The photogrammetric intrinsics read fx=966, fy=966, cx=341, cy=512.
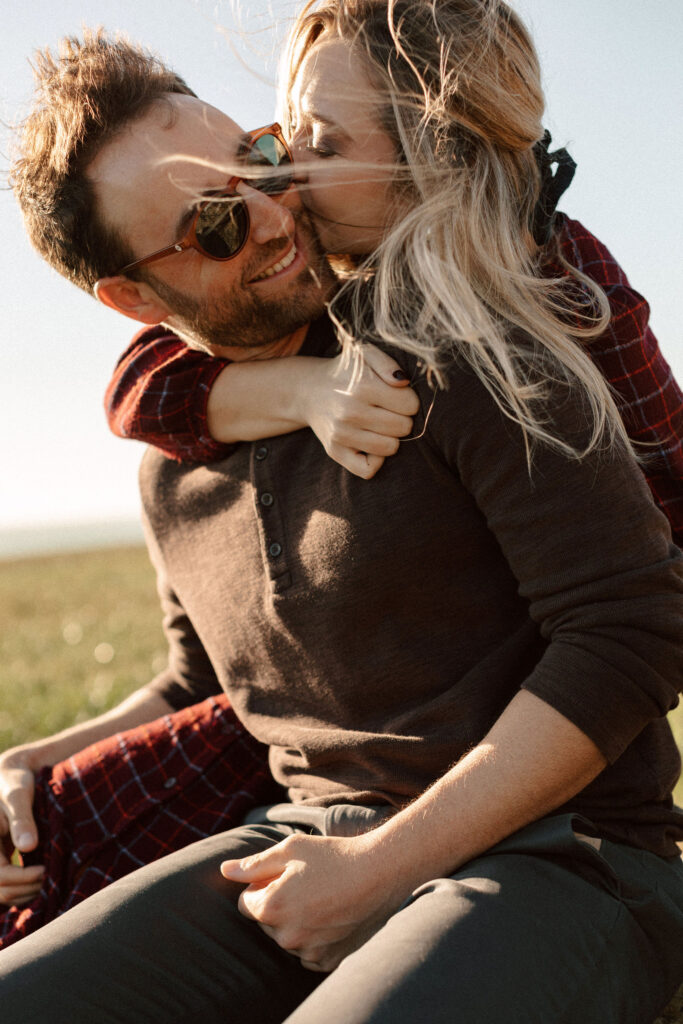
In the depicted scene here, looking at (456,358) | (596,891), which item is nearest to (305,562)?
(456,358)

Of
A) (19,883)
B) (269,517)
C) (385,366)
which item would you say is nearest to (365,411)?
(385,366)

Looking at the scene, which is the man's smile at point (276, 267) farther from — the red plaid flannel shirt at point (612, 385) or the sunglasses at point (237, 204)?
the red plaid flannel shirt at point (612, 385)

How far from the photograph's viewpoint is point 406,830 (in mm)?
1849

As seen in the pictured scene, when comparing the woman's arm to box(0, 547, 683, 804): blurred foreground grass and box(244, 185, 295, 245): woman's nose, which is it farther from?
box(0, 547, 683, 804): blurred foreground grass

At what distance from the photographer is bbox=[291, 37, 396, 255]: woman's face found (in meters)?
2.54

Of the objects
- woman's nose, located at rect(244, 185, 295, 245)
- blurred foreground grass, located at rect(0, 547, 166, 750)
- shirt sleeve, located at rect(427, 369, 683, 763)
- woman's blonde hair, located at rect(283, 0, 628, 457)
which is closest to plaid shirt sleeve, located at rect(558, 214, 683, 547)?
woman's blonde hair, located at rect(283, 0, 628, 457)

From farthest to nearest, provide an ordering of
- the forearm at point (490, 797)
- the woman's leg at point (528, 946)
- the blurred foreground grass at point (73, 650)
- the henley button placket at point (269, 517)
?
1. the blurred foreground grass at point (73, 650)
2. the henley button placket at point (269, 517)
3. the forearm at point (490, 797)
4. the woman's leg at point (528, 946)

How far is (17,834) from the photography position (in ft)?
8.41

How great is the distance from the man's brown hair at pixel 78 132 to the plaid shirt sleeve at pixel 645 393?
52.5 inches

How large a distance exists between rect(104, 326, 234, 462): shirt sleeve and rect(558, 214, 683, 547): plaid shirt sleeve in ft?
3.32

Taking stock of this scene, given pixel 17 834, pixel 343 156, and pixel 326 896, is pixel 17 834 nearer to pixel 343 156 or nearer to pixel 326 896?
pixel 326 896

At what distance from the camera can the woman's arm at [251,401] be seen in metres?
2.11

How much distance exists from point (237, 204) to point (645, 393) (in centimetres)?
115

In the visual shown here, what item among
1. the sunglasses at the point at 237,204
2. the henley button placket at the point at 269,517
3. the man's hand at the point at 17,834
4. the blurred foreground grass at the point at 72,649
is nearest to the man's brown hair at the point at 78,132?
the sunglasses at the point at 237,204
